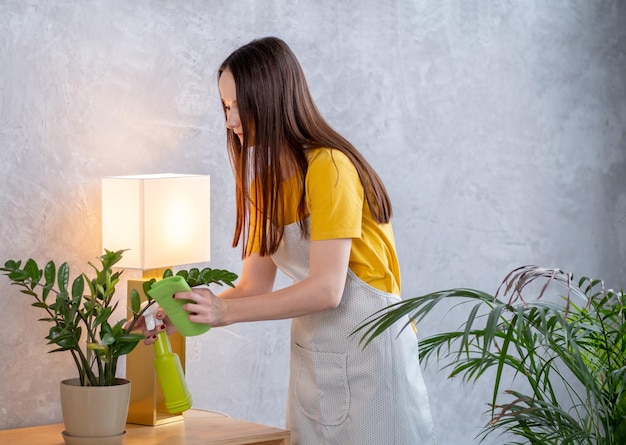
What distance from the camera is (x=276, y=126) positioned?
6.99 feet

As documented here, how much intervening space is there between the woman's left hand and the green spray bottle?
18 centimetres

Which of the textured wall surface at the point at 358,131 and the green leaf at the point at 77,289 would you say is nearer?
the green leaf at the point at 77,289

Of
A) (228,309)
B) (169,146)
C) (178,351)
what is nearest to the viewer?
(228,309)

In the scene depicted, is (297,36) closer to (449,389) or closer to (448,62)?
(448,62)

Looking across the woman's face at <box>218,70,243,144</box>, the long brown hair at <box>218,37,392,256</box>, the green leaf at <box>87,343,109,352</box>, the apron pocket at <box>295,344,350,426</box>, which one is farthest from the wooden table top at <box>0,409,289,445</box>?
the woman's face at <box>218,70,243,144</box>

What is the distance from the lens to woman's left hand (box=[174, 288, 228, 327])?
2055mm

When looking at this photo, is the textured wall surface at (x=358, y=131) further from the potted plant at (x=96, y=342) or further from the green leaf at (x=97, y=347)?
the green leaf at (x=97, y=347)

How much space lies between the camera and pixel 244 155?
Answer: 87.4 inches

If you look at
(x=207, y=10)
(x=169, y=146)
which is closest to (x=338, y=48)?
(x=207, y=10)

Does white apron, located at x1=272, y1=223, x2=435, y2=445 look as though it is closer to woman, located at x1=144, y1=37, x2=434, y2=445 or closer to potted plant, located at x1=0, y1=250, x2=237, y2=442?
woman, located at x1=144, y1=37, x2=434, y2=445

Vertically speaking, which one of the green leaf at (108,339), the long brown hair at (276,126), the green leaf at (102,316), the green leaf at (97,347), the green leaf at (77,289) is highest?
Result: the long brown hair at (276,126)

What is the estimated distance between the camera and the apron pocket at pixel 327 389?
7.14ft

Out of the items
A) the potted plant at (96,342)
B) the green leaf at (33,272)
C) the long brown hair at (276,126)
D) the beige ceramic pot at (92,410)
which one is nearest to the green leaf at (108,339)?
the potted plant at (96,342)

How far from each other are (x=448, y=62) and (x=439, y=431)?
136 cm
